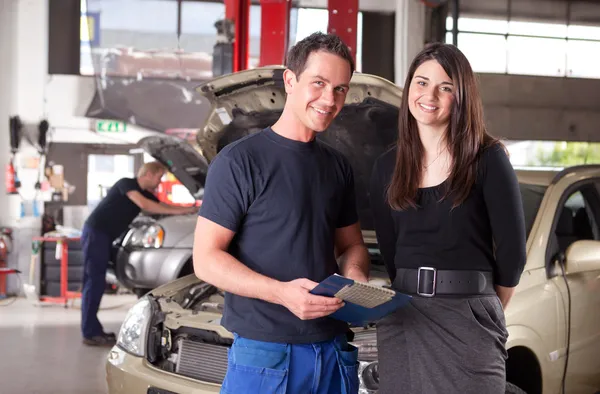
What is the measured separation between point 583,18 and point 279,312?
44.7 ft

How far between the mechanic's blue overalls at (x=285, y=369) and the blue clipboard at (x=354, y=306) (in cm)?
9

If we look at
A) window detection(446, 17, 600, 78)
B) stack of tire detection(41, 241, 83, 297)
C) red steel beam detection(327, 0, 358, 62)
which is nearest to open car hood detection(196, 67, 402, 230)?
red steel beam detection(327, 0, 358, 62)

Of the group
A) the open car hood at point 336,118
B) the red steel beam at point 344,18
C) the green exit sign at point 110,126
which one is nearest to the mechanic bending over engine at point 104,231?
the red steel beam at point 344,18

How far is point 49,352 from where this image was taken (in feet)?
18.9

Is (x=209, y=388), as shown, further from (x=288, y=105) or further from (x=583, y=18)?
(x=583, y=18)

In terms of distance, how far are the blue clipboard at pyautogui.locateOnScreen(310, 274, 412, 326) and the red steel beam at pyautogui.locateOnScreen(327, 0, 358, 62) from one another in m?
4.66

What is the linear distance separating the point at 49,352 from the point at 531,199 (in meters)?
4.16

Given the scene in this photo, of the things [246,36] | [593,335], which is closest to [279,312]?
[593,335]

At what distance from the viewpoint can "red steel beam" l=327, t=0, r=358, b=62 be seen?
6117mm

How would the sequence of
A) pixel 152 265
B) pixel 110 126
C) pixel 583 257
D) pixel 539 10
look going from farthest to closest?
pixel 539 10 < pixel 110 126 < pixel 152 265 < pixel 583 257

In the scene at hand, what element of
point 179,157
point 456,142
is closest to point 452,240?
point 456,142

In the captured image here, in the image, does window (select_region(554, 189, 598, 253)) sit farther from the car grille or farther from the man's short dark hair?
the man's short dark hair

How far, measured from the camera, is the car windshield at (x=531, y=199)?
3.13 m

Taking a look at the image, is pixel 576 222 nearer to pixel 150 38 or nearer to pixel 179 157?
pixel 179 157
